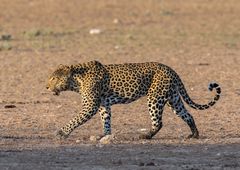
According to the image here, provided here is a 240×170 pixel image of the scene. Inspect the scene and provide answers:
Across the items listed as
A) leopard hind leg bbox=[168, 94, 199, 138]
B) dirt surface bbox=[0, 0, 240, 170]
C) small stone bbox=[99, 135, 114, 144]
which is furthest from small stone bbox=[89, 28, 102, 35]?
small stone bbox=[99, 135, 114, 144]

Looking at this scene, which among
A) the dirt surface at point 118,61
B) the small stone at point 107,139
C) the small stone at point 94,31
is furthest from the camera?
the small stone at point 94,31

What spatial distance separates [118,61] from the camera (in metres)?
23.8

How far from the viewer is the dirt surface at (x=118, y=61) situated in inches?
462

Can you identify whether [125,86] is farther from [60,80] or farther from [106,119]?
[60,80]

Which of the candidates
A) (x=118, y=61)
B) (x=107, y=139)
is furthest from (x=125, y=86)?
(x=118, y=61)

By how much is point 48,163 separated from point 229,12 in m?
31.2

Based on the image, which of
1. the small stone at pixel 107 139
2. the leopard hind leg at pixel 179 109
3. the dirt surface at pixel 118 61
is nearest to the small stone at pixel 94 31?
the dirt surface at pixel 118 61

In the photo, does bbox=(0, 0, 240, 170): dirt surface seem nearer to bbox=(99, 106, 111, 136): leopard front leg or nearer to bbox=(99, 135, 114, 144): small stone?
bbox=(99, 135, 114, 144): small stone

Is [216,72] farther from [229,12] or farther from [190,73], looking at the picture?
[229,12]

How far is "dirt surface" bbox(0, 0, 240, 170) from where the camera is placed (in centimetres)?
1174

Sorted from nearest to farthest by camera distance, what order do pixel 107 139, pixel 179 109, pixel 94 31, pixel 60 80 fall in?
pixel 107 139, pixel 60 80, pixel 179 109, pixel 94 31

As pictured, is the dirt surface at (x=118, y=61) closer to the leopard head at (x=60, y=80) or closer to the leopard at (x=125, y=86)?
the leopard at (x=125, y=86)

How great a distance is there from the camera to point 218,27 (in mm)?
34688

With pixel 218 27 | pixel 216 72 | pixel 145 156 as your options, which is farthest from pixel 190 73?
pixel 218 27
